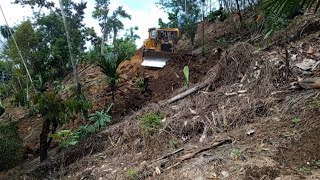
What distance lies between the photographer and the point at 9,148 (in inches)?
283

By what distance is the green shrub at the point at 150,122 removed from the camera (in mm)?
5792

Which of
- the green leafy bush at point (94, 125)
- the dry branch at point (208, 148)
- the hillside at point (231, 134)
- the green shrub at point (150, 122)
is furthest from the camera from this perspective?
the green leafy bush at point (94, 125)

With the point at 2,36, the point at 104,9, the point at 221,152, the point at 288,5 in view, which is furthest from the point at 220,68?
the point at 104,9

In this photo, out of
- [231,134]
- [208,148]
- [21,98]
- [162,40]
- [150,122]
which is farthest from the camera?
[162,40]

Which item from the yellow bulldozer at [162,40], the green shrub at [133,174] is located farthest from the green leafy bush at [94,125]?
the yellow bulldozer at [162,40]

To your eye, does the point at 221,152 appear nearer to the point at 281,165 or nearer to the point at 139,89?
the point at 281,165

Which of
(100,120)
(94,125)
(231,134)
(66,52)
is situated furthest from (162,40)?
(231,134)

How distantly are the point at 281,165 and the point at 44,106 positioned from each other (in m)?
4.58

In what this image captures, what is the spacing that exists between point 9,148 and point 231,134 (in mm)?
4982

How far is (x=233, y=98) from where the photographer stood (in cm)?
575

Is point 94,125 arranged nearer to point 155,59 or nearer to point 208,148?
point 208,148

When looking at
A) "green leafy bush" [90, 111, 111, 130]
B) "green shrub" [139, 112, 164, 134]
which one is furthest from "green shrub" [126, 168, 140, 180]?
"green leafy bush" [90, 111, 111, 130]

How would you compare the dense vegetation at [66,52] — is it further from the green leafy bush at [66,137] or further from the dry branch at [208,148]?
the dry branch at [208,148]

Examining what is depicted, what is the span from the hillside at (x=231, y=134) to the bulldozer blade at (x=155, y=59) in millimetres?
3635
